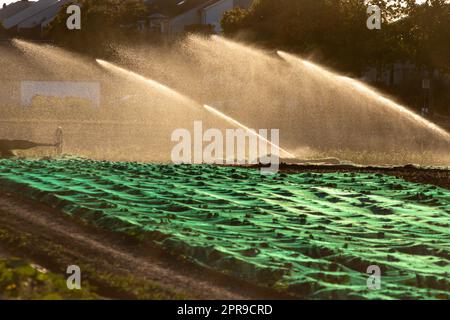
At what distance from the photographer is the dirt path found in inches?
460

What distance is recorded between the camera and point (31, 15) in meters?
131

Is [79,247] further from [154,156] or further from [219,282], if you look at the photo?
Result: [154,156]

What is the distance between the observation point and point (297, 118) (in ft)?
185

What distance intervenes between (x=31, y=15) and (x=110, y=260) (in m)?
123

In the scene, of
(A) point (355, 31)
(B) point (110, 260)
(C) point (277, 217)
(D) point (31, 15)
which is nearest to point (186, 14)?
(D) point (31, 15)

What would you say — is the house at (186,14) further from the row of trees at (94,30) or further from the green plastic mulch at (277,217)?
the green plastic mulch at (277,217)

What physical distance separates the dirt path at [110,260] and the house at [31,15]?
105 meters

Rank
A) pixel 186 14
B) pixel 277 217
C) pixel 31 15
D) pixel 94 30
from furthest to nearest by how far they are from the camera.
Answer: pixel 31 15, pixel 186 14, pixel 94 30, pixel 277 217

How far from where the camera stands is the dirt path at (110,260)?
11.7 meters

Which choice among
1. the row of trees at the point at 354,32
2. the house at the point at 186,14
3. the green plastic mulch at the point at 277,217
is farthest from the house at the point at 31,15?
the green plastic mulch at the point at 277,217

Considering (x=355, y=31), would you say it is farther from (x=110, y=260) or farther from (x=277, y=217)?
(x=110, y=260)

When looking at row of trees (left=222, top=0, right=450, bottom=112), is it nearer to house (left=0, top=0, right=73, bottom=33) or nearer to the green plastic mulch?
the green plastic mulch
